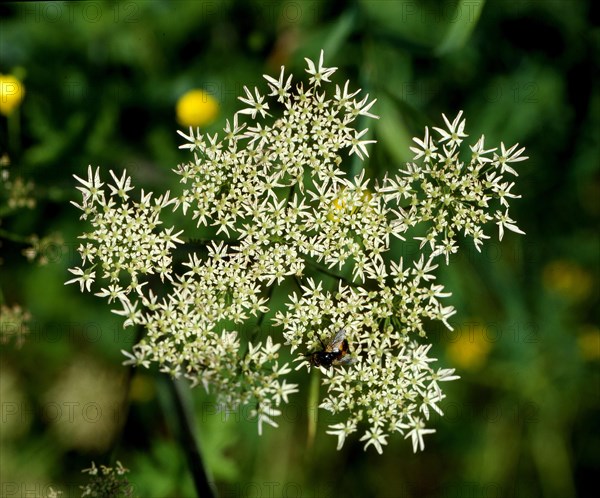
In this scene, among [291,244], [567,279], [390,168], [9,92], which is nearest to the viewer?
[291,244]

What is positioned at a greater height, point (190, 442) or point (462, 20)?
point (462, 20)

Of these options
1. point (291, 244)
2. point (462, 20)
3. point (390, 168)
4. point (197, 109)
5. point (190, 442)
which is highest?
point (197, 109)

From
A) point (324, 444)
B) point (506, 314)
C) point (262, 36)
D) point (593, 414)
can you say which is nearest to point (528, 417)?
point (593, 414)

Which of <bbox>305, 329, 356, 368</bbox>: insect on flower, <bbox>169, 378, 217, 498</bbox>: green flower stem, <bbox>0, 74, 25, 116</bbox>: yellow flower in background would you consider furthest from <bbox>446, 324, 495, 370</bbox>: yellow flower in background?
<bbox>0, 74, 25, 116</bbox>: yellow flower in background

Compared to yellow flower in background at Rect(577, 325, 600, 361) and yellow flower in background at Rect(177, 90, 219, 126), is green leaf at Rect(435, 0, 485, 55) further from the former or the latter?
yellow flower in background at Rect(577, 325, 600, 361)

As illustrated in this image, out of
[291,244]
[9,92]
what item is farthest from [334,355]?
[9,92]

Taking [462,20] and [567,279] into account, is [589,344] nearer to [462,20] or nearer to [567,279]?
[567,279]

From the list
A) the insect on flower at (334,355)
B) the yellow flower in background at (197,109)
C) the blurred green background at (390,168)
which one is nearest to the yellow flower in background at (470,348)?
the blurred green background at (390,168)
